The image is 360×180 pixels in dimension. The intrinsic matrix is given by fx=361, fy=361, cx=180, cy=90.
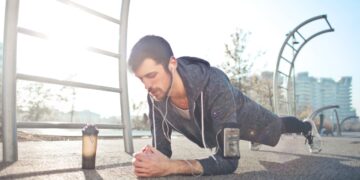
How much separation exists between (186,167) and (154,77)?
17.2 inches

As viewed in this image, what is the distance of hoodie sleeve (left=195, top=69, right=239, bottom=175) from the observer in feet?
5.33

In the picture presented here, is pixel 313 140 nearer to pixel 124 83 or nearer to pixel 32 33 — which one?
pixel 124 83

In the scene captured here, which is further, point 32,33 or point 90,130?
point 32,33

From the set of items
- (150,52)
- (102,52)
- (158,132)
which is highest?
(102,52)

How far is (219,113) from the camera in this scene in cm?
173

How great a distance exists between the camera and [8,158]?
6.50 ft

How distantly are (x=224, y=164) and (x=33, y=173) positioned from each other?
0.85 m

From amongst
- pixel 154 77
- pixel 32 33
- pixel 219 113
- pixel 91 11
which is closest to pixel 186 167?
pixel 219 113

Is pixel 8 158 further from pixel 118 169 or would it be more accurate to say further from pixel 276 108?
pixel 276 108

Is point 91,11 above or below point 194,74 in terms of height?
above

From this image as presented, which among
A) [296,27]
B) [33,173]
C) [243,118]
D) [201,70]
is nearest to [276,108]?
[296,27]

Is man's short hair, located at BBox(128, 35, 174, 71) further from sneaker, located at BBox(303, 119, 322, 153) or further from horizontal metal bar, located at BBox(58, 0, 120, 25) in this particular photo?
sneaker, located at BBox(303, 119, 322, 153)

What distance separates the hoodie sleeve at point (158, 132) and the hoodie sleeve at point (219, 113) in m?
A: 0.31

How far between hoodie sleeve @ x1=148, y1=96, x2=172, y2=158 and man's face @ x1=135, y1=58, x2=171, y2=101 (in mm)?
324
